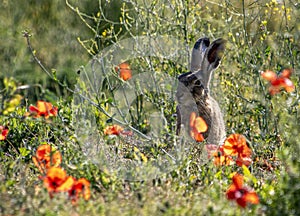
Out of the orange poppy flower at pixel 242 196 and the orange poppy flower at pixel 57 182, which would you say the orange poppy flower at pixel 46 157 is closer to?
the orange poppy flower at pixel 57 182

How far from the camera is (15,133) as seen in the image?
4492 millimetres

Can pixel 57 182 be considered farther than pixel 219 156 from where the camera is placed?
No

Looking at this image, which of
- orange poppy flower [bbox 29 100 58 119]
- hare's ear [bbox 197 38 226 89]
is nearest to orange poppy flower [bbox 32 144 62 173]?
orange poppy flower [bbox 29 100 58 119]

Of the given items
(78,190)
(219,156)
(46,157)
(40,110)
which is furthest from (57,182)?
(219,156)

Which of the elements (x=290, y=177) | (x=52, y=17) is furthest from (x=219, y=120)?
(x=52, y=17)

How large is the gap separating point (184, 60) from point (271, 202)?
2.55 meters

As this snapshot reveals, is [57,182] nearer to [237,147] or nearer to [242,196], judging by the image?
[242,196]

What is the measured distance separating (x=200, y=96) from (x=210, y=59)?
1.04 feet

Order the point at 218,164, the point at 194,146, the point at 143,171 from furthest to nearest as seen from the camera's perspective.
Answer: the point at 194,146 → the point at 218,164 → the point at 143,171

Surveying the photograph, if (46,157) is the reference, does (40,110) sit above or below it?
above

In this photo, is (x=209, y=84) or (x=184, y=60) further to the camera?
(x=184, y=60)

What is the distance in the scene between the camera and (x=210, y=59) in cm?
429

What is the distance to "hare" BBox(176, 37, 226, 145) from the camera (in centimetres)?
437

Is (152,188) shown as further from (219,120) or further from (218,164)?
(219,120)
